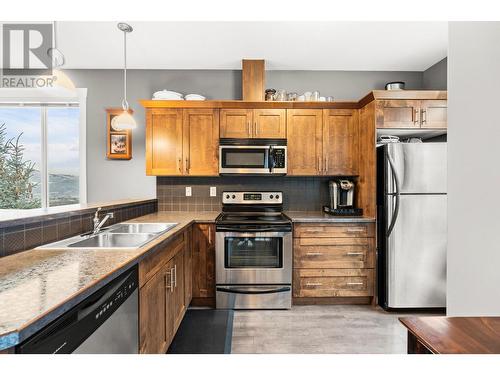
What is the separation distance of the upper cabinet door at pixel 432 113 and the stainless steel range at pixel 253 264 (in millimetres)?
1767

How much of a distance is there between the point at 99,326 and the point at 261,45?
2.88 meters

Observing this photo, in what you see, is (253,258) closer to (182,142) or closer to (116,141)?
Answer: (182,142)

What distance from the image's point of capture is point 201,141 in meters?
3.19

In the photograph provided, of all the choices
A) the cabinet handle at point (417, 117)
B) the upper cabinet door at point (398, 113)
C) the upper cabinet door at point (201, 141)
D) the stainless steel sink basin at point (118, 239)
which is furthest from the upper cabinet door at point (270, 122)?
the stainless steel sink basin at point (118, 239)

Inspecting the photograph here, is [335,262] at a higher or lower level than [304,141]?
lower

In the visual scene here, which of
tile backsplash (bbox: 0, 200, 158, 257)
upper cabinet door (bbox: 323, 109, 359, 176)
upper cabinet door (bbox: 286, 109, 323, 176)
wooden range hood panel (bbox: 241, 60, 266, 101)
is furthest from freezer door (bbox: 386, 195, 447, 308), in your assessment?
tile backsplash (bbox: 0, 200, 158, 257)

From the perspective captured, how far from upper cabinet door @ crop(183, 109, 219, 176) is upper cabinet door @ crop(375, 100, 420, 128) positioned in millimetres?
1794

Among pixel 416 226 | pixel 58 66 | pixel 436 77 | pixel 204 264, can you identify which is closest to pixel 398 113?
pixel 436 77

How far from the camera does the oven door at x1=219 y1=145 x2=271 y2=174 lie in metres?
3.13

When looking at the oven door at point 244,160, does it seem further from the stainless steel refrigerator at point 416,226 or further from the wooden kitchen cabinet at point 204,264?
the stainless steel refrigerator at point 416,226

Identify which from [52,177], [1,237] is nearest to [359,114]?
[1,237]

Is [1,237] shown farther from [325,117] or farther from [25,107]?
[25,107]

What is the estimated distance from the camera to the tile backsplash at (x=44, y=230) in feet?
4.19

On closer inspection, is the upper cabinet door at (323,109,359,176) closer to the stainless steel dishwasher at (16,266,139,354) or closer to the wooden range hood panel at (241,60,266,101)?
the wooden range hood panel at (241,60,266,101)
